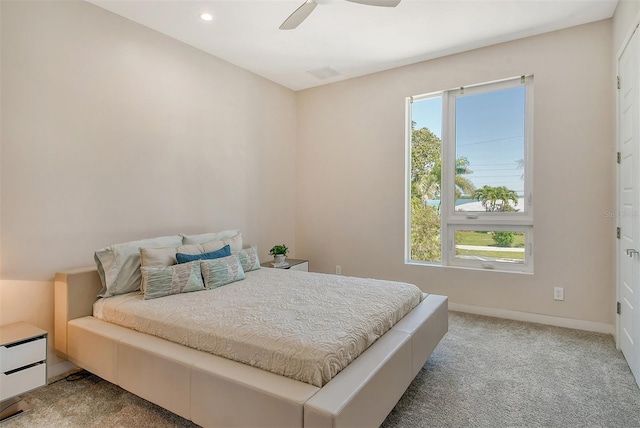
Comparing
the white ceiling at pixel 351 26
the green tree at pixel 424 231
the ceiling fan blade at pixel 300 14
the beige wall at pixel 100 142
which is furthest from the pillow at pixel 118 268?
the green tree at pixel 424 231

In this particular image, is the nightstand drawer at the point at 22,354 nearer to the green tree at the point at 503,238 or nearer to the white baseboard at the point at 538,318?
the white baseboard at the point at 538,318

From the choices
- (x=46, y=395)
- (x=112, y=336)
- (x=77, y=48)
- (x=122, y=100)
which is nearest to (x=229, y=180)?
(x=122, y=100)

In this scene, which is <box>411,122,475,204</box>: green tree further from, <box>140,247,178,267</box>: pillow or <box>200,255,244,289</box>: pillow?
<box>140,247,178,267</box>: pillow

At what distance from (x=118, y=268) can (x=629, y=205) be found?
12.6 feet

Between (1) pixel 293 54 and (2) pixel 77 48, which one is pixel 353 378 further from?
(1) pixel 293 54

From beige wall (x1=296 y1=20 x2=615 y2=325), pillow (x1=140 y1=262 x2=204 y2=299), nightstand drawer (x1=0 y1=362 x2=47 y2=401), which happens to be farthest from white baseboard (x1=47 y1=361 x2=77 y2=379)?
beige wall (x1=296 y1=20 x2=615 y2=325)

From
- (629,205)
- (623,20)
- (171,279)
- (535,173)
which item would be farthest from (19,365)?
(623,20)

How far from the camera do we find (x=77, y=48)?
2.66 m

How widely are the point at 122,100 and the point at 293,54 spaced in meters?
1.79

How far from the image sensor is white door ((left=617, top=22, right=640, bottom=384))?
234 cm

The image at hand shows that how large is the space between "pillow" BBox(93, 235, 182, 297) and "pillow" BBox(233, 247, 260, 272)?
0.90 m

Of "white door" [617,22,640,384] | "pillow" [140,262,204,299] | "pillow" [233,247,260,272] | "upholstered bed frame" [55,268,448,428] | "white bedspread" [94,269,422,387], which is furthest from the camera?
"pillow" [233,247,260,272]

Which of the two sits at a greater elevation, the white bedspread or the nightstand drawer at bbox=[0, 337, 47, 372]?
the white bedspread

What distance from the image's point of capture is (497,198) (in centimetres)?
369
